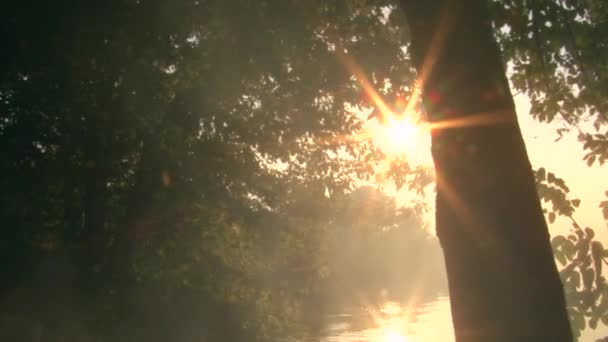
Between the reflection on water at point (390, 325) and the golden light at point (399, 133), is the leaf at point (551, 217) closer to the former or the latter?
the golden light at point (399, 133)

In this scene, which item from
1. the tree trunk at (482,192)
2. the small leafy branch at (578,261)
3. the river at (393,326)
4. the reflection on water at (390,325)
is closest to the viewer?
the tree trunk at (482,192)

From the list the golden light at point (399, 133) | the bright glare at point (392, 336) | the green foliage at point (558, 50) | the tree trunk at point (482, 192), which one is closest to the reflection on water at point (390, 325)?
the bright glare at point (392, 336)

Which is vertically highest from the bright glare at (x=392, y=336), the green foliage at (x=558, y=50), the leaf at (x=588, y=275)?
the green foliage at (x=558, y=50)

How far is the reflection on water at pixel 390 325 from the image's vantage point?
41.3 meters

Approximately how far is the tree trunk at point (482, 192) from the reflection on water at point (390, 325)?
36661mm

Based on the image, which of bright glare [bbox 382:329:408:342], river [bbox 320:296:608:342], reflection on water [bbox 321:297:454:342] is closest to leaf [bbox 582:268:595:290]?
river [bbox 320:296:608:342]

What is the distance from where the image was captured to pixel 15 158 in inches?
481

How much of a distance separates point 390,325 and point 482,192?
157 ft

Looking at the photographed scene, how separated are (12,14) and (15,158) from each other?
377 centimetres

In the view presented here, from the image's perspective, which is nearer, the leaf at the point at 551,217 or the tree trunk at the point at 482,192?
the tree trunk at the point at 482,192

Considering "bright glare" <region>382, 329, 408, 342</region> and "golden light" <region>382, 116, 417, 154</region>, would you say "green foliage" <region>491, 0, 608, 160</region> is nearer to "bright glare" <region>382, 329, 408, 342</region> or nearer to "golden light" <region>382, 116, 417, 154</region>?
"golden light" <region>382, 116, 417, 154</region>

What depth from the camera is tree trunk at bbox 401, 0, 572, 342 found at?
3.32 meters

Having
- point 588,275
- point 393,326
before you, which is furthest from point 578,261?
point 393,326

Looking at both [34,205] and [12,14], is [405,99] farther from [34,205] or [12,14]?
[34,205]
